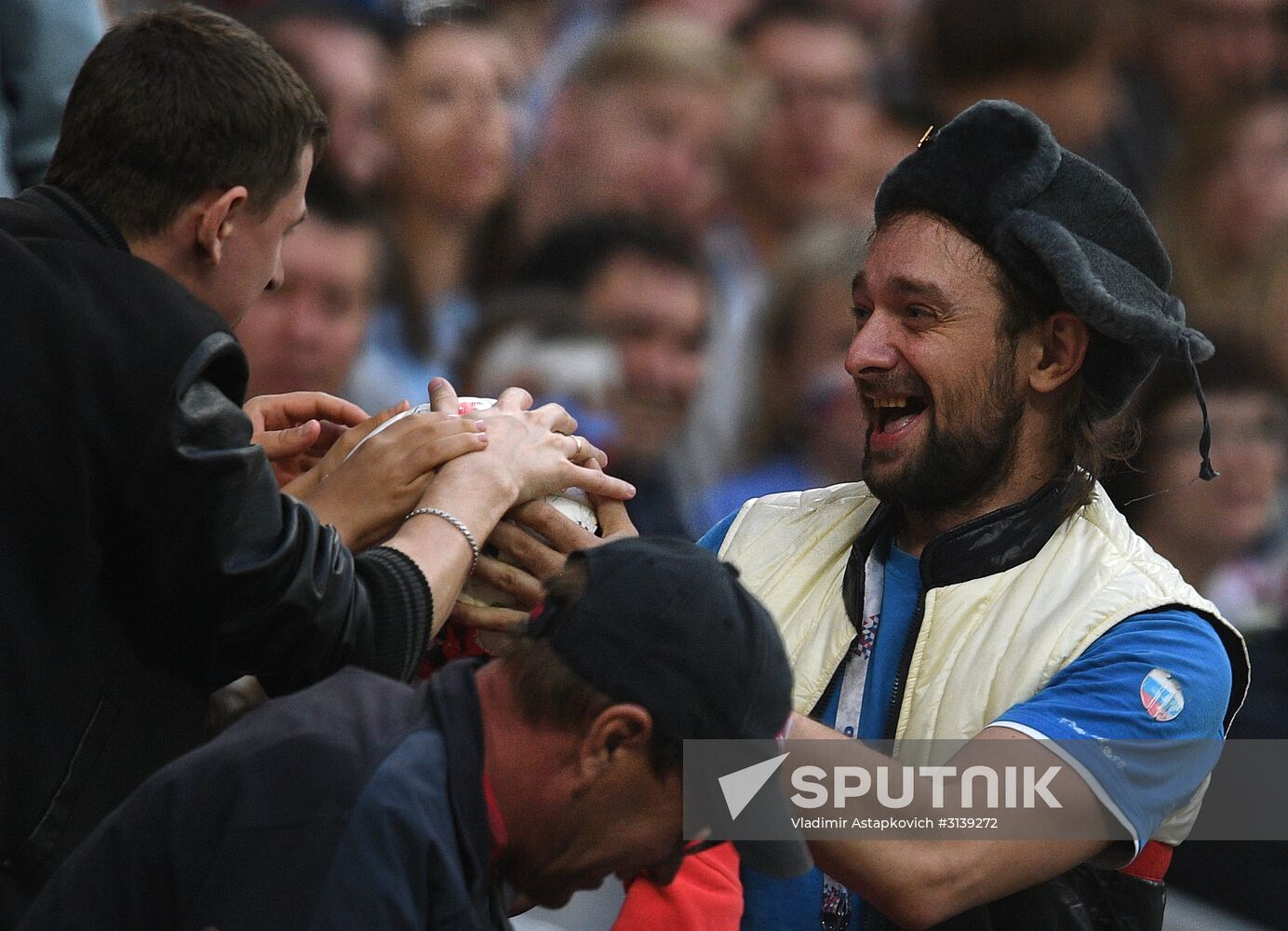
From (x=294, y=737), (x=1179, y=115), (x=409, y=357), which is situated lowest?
(x=409, y=357)

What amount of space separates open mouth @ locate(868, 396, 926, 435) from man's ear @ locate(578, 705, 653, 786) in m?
1.04

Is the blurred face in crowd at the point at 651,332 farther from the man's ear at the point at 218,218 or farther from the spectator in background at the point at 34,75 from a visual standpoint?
the man's ear at the point at 218,218

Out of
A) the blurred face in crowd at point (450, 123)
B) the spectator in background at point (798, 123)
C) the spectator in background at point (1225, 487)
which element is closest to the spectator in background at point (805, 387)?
the spectator in background at point (798, 123)

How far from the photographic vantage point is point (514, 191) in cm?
576

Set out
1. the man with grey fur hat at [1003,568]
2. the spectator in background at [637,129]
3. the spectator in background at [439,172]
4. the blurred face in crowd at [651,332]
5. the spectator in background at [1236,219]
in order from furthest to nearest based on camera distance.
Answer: the spectator in background at [1236,219] → the spectator in background at [637,129] → the blurred face in crowd at [651,332] → the spectator in background at [439,172] → the man with grey fur hat at [1003,568]

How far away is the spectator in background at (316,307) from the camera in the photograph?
4.90m

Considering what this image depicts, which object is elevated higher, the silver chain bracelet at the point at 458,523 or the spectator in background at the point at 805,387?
the silver chain bracelet at the point at 458,523

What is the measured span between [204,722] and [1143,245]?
5.67 ft

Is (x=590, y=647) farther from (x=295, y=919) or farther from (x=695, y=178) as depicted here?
(x=695, y=178)

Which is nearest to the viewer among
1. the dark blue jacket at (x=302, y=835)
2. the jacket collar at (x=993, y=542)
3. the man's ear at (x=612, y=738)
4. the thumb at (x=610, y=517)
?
the dark blue jacket at (x=302, y=835)

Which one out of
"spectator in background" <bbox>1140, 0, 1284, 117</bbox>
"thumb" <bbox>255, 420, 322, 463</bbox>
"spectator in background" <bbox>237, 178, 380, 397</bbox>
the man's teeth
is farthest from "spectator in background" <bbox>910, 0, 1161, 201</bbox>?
"thumb" <bbox>255, 420, 322, 463</bbox>

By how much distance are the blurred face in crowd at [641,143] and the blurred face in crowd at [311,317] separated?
1.05 m

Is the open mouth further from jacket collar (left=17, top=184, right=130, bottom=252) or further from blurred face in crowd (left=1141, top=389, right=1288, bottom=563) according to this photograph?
blurred face in crowd (left=1141, top=389, right=1288, bottom=563)

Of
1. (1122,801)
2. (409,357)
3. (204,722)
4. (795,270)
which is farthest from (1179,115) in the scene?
(204,722)
